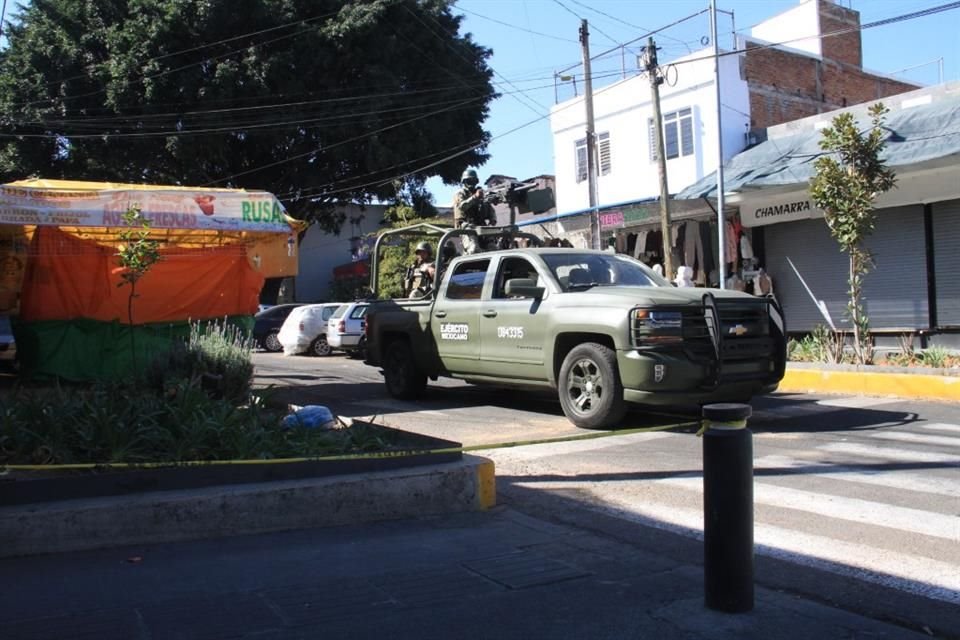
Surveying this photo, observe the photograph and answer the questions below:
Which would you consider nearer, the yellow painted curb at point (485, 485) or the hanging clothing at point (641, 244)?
the yellow painted curb at point (485, 485)

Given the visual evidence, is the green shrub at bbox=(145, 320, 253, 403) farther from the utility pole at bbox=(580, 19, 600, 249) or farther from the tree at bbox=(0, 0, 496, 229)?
the tree at bbox=(0, 0, 496, 229)

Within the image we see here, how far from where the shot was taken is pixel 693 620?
3.68 m

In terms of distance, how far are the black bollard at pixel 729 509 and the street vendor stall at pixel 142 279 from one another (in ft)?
29.3

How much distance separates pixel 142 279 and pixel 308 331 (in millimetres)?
10208

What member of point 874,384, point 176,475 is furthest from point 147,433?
point 874,384

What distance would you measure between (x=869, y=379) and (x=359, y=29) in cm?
2253

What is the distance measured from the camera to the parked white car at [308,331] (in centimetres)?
2280

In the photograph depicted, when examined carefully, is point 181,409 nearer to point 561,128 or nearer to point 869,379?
point 869,379

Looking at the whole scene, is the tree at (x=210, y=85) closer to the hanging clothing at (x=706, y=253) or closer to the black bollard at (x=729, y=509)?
the hanging clothing at (x=706, y=253)

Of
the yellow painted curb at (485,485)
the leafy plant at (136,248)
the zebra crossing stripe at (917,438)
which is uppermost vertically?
the leafy plant at (136,248)

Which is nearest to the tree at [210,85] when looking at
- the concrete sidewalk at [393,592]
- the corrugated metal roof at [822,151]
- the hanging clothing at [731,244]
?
the corrugated metal roof at [822,151]

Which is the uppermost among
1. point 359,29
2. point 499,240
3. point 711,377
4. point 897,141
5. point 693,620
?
point 359,29

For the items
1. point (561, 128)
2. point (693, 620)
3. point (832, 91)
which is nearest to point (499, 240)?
point (693, 620)

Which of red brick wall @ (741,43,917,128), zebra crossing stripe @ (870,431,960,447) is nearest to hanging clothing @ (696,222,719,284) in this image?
red brick wall @ (741,43,917,128)
